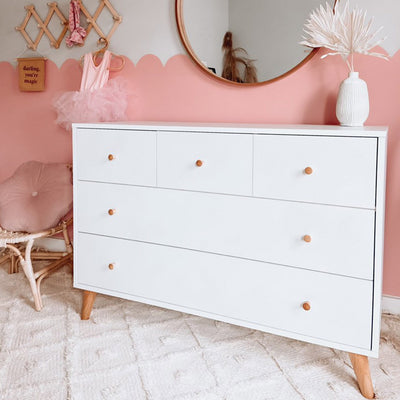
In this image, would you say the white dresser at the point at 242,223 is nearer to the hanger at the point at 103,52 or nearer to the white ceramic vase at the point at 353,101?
the white ceramic vase at the point at 353,101

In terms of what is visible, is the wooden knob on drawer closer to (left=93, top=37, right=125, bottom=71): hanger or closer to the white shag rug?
the white shag rug

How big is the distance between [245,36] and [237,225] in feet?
3.19

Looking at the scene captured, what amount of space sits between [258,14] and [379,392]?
1684 millimetres

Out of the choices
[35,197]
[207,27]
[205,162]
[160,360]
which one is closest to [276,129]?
[205,162]

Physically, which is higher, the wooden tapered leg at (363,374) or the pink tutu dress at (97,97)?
the pink tutu dress at (97,97)

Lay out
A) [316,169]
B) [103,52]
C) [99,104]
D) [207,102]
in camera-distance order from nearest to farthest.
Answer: [316,169]
[207,102]
[99,104]
[103,52]

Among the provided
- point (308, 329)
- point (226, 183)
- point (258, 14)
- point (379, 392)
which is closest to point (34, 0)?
point (258, 14)

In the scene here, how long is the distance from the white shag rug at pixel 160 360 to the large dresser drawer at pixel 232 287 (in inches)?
6.4

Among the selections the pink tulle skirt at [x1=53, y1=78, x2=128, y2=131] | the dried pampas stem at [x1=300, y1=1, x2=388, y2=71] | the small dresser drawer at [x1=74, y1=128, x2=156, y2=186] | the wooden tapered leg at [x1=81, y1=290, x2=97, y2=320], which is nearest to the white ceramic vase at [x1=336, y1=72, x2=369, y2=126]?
the dried pampas stem at [x1=300, y1=1, x2=388, y2=71]

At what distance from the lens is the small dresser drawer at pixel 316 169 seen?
1575mm

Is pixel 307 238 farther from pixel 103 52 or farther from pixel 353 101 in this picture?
pixel 103 52

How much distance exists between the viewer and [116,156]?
6.80 ft

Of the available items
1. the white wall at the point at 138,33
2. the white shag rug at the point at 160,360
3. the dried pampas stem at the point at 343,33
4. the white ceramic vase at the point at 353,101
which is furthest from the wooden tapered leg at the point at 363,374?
the white wall at the point at 138,33

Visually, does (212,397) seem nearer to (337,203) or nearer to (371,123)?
(337,203)
